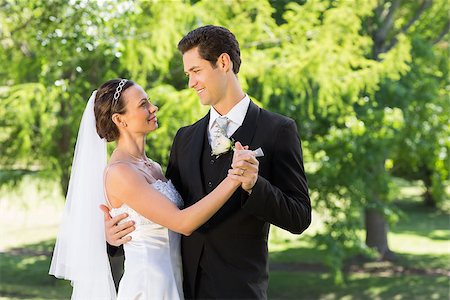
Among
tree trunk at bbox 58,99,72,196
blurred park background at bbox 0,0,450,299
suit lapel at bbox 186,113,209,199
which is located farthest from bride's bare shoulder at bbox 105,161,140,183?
tree trunk at bbox 58,99,72,196

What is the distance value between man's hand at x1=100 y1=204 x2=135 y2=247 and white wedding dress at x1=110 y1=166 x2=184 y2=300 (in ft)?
0.10

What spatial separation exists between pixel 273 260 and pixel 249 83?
6615 mm

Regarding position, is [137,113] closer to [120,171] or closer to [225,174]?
[120,171]

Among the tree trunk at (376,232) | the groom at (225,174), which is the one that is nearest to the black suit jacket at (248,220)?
the groom at (225,174)

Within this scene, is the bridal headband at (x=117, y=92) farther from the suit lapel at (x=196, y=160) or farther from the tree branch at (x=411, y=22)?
the tree branch at (x=411, y=22)

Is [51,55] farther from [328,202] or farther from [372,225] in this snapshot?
[372,225]

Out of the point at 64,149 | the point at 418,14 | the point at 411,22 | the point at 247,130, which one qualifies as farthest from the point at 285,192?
the point at 418,14

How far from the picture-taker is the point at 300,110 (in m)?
10.8

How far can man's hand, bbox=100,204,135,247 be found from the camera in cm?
303

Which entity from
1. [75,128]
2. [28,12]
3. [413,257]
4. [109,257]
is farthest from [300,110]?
[109,257]

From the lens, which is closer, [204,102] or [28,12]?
[204,102]

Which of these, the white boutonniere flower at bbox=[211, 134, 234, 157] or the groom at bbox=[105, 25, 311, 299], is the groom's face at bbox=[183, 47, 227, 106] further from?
the white boutonniere flower at bbox=[211, 134, 234, 157]

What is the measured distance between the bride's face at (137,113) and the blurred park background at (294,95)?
463cm

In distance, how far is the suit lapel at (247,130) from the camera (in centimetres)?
284
